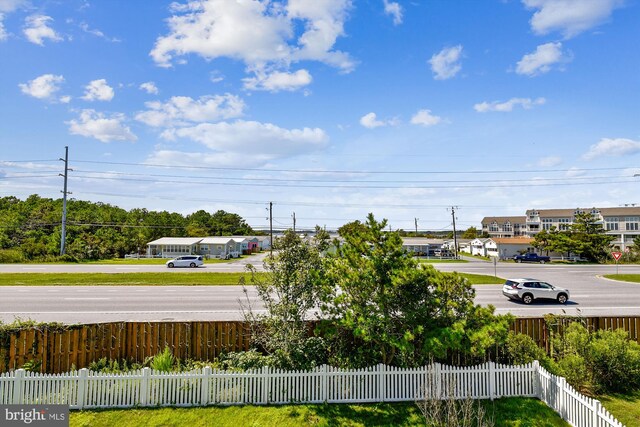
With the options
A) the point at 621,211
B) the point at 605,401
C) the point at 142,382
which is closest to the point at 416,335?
the point at 605,401

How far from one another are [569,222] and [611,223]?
8.93 m

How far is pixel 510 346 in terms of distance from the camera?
10508mm

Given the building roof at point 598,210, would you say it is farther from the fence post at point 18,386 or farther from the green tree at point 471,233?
the fence post at point 18,386

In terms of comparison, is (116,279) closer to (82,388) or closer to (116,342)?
(116,342)

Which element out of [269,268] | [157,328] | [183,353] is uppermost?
[269,268]

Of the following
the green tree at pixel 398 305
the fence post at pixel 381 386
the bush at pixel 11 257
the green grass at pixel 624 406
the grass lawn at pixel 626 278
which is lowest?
the green grass at pixel 624 406

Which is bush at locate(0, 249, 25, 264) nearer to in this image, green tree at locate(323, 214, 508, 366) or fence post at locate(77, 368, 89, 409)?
fence post at locate(77, 368, 89, 409)

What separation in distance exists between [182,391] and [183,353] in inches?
92.7

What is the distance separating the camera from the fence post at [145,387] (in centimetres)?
885

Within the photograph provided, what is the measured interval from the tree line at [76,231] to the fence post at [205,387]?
1930 inches

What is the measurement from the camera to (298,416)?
28.3ft

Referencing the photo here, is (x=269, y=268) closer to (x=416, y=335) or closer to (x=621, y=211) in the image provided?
(x=416, y=335)

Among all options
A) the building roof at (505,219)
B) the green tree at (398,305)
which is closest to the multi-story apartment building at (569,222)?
the building roof at (505,219)

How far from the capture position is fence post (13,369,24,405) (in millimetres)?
8461
